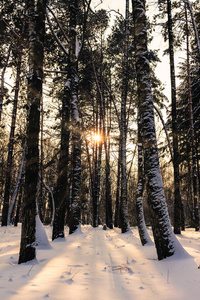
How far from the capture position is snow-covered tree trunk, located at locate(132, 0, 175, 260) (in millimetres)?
4559

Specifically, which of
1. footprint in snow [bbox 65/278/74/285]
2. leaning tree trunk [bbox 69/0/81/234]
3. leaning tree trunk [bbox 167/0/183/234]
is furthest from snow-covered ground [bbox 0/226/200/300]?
leaning tree trunk [bbox 167/0/183/234]

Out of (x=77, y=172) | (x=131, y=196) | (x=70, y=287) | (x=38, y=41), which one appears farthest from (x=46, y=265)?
(x=131, y=196)

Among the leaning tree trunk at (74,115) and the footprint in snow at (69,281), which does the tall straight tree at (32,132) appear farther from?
the leaning tree trunk at (74,115)

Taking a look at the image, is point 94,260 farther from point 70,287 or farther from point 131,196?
point 131,196

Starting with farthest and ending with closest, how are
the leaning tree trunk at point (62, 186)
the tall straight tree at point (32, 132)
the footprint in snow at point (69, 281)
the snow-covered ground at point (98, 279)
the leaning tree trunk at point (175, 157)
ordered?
the leaning tree trunk at point (175, 157) → the leaning tree trunk at point (62, 186) → the tall straight tree at point (32, 132) → the footprint in snow at point (69, 281) → the snow-covered ground at point (98, 279)

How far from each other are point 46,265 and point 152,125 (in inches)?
149

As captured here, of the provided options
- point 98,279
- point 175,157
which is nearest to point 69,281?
point 98,279

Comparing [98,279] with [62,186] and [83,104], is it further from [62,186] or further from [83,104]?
[83,104]

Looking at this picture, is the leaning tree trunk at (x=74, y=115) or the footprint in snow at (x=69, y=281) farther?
the leaning tree trunk at (x=74, y=115)

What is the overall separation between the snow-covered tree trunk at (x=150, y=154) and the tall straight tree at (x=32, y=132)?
2451 mm

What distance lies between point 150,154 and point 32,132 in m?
2.72

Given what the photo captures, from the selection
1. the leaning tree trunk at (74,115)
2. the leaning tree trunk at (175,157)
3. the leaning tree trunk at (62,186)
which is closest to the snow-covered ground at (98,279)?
the leaning tree trunk at (62,186)

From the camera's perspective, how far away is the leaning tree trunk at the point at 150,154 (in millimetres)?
4555

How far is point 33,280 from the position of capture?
3062 mm
